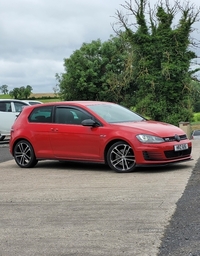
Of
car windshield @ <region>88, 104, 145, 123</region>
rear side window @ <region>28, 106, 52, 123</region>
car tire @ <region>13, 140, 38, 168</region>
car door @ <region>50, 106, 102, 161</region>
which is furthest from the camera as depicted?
car tire @ <region>13, 140, 38, 168</region>

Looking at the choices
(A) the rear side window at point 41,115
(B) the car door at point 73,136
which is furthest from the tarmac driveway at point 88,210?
(A) the rear side window at point 41,115

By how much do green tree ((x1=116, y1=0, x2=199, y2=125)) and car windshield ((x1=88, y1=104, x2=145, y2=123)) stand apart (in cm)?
4188

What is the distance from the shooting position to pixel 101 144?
39.6ft

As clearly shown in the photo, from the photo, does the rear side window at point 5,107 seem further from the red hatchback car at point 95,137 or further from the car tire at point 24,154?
the car tire at point 24,154

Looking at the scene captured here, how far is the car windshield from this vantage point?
12513mm

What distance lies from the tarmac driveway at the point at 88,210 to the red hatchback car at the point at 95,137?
0.33 m

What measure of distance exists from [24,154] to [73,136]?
161cm

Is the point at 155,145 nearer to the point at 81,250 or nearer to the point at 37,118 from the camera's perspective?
the point at 37,118

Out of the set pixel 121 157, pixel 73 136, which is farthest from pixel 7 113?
pixel 121 157

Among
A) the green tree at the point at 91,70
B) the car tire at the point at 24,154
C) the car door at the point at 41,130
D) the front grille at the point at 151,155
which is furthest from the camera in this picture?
the green tree at the point at 91,70

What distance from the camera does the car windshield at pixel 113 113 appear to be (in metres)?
12.5

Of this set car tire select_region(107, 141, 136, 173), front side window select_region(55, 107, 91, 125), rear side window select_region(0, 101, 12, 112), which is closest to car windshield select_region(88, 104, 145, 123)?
front side window select_region(55, 107, 91, 125)

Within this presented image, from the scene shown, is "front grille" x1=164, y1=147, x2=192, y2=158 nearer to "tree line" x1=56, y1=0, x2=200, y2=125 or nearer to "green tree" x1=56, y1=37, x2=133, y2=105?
"tree line" x1=56, y1=0, x2=200, y2=125

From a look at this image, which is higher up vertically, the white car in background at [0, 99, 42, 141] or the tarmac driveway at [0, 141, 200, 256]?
the white car in background at [0, 99, 42, 141]
